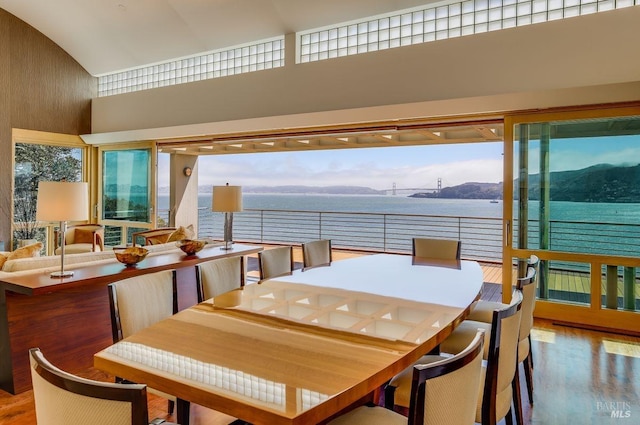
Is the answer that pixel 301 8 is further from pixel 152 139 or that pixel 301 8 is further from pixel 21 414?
pixel 21 414

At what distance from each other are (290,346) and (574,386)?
226 centimetres

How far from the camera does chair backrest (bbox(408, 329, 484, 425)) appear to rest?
1096 millimetres

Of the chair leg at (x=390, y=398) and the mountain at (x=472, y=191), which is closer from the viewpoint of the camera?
the chair leg at (x=390, y=398)

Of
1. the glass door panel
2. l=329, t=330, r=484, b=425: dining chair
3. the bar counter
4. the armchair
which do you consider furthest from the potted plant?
l=329, t=330, r=484, b=425: dining chair

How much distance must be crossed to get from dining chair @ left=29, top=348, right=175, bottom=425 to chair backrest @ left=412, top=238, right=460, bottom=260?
10.3ft

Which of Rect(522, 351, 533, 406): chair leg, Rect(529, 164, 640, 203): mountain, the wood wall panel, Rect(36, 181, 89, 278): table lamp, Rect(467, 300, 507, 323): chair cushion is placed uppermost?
the wood wall panel

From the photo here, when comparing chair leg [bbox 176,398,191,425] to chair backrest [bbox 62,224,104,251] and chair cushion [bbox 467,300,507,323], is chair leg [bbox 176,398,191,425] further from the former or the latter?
chair backrest [bbox 62,224,104,251]

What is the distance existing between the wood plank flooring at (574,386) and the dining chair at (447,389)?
1.42m

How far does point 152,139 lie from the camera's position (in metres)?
6.61

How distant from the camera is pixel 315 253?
12.3 ft

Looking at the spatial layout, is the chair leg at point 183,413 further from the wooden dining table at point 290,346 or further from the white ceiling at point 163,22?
the white ceiling at point 163,22

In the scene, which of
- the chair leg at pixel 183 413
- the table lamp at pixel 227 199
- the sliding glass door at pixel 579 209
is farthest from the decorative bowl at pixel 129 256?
the sliding glass door at pixel 579 209

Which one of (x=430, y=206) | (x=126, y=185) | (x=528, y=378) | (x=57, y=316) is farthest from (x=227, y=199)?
(x=430, y=206)

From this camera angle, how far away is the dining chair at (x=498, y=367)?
162 cm
